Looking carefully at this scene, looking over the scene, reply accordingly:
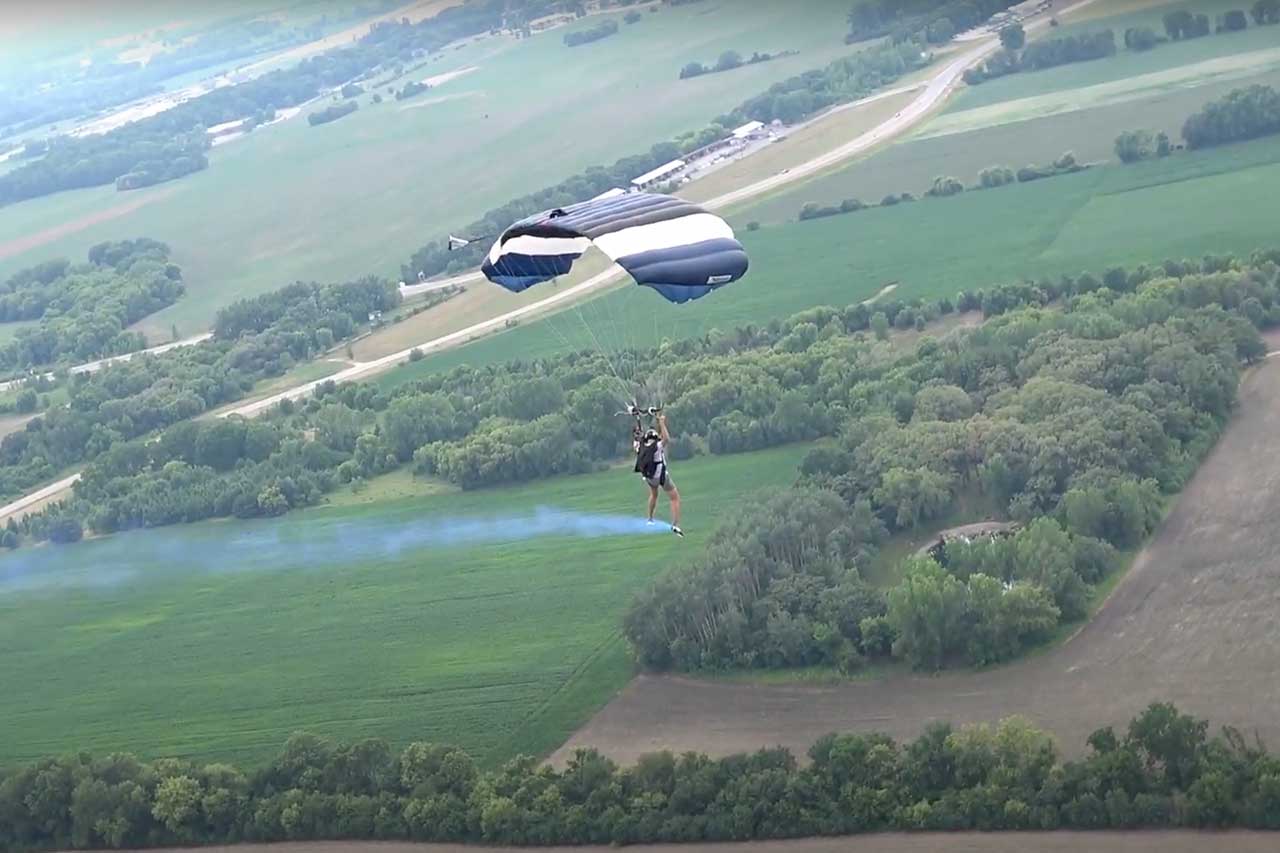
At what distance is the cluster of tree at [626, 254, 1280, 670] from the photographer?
33.5m

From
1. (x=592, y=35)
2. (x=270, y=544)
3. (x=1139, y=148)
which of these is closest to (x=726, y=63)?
(x=592, y=35)

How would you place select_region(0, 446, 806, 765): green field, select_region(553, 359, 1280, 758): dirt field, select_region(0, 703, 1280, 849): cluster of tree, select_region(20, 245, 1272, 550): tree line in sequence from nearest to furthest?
select_region(0, 703, 1280, 849): cluster of tree → select_region(553, 359, 1280, 758): dirt field → select_region(0, 446, 806, 765): green field → select_region(20, 245, 1272, 550): tree line

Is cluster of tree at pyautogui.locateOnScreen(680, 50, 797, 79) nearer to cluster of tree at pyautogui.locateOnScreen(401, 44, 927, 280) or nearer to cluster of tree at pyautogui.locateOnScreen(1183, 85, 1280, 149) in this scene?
cluster of tree at pyautogui.locateOnScreen(401, 44, 927, 280)

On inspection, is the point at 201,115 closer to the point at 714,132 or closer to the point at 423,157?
the point at 423,157

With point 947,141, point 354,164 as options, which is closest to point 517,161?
point 354,164

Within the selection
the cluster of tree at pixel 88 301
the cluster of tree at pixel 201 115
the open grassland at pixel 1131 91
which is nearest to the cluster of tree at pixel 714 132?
the open grassland at pixel 1131 91

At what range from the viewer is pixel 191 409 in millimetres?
57094

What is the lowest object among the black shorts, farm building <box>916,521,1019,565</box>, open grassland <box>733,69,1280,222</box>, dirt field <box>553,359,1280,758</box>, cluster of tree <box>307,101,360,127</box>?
dirt field <box>553,359,1280,758</box>

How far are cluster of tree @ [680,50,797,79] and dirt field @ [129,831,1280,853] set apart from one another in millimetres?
63026

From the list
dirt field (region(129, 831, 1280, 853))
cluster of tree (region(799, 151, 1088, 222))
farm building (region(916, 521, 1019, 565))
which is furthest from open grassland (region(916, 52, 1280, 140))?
dirt field (region(129, 831, 1280, 853))

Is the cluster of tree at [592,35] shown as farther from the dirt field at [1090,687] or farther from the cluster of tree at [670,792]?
the cluster of tree at [670,792]

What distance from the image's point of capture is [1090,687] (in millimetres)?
31234

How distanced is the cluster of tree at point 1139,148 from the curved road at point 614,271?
10758 millimetres

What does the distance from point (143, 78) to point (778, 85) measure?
224 ft
